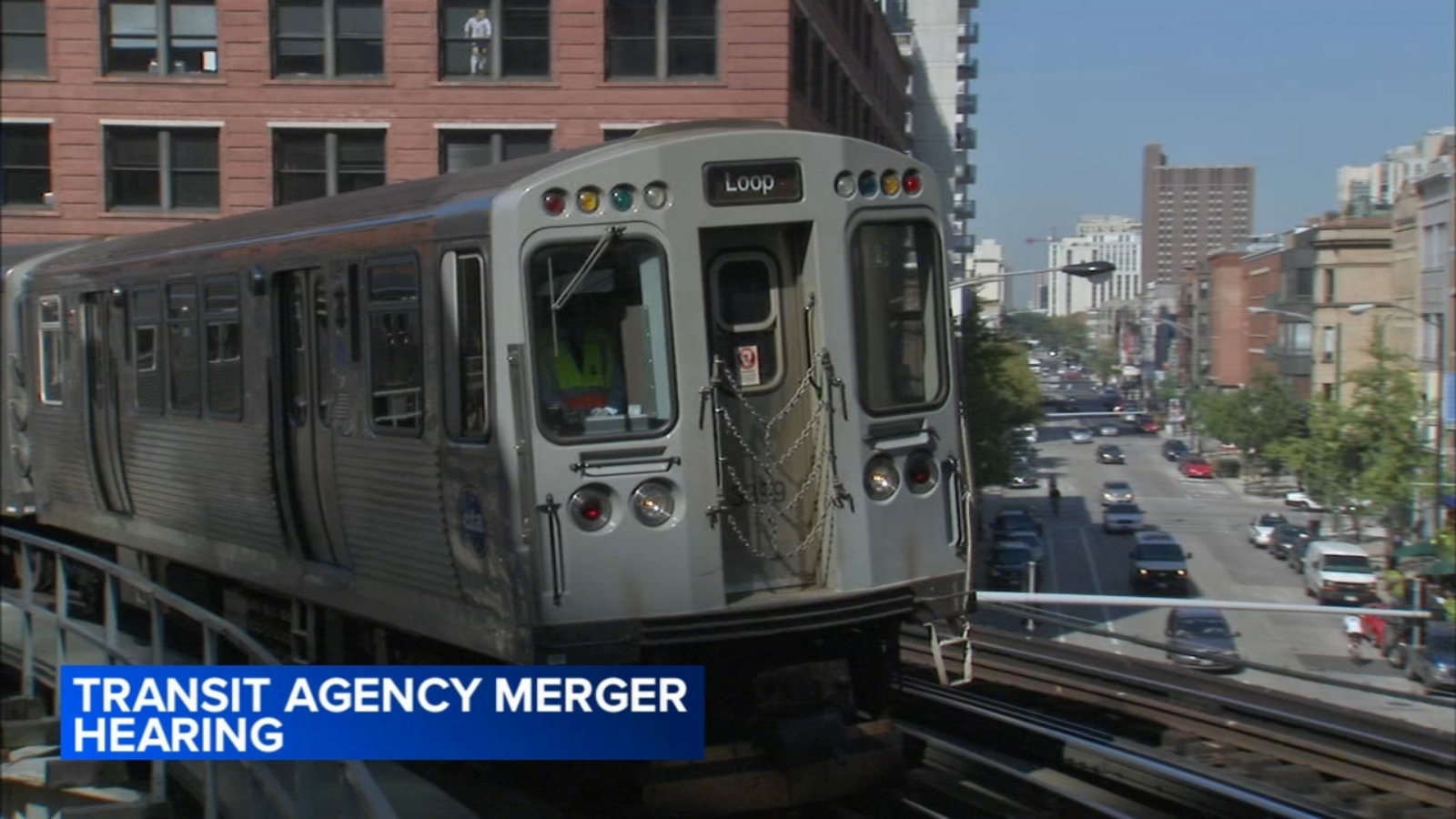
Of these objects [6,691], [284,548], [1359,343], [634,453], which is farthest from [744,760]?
[1359,343]

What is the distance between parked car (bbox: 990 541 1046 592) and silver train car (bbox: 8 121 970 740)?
2312cm

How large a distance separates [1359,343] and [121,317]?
153 feet

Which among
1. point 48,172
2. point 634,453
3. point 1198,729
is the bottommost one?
point 1198,729

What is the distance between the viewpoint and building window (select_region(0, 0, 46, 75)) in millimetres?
30125

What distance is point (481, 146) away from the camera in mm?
29938

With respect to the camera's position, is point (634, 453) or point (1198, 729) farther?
point (1198, 729)

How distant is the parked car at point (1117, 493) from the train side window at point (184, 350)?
34.5 metres

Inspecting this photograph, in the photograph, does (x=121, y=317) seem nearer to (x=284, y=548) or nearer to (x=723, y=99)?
(x=284, y=548)

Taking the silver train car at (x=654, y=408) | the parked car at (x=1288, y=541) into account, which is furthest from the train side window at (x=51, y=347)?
the parked car at (x=1288, y=541)

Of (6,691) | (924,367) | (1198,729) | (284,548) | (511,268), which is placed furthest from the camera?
(6,691)

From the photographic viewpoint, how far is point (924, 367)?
880 cm

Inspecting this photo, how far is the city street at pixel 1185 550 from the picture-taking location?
A: 28250 mm

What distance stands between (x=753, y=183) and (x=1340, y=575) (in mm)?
29086

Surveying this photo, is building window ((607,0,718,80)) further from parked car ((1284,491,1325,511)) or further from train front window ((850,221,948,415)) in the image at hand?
train front window ((850,221,948,415))
